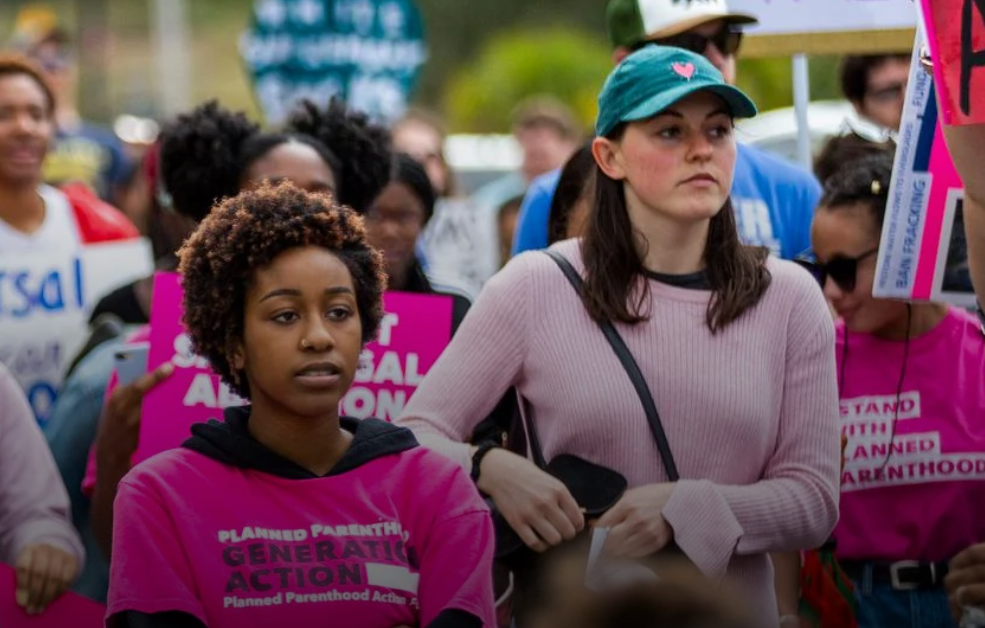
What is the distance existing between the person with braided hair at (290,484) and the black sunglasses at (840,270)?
1.47 m

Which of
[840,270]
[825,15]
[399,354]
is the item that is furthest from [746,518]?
[825,15]

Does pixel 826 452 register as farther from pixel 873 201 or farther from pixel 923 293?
pixel 873 201

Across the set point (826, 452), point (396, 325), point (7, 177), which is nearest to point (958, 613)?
point (826, 452)

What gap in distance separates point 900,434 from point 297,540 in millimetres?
1829

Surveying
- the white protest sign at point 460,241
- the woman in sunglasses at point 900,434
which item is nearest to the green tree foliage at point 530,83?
the white protest sign at point 460,241

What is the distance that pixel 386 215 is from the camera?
6223 millimetres

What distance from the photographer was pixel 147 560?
12.3ft

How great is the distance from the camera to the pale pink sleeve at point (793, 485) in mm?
4121

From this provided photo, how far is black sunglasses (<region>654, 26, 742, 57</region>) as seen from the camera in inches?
217

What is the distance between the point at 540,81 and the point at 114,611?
22.3 meters

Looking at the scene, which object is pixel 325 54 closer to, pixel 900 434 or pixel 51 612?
pixel 900 434

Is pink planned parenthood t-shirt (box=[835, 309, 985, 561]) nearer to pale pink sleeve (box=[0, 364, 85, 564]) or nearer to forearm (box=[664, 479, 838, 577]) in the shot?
forearm (box=[664, 479, 838, 577])

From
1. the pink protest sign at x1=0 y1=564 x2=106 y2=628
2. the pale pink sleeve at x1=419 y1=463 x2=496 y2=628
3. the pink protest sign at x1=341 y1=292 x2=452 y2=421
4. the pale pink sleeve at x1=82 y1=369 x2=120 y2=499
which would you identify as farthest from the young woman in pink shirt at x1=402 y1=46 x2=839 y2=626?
the pale pink sleeve at x1=82 y1=369 x2=120 y2=499

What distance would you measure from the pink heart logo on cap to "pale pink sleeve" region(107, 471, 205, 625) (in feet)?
4.98
